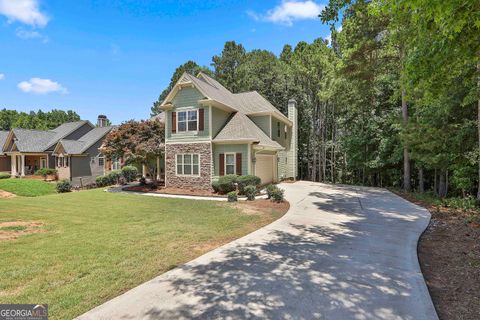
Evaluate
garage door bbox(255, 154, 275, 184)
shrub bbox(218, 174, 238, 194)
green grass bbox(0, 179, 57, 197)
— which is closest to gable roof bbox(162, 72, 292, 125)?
garage door bbox(255, 154, 275, 184)

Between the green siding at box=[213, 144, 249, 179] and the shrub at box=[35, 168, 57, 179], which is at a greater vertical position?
the green siding at box=[213, 144, 249, 179]

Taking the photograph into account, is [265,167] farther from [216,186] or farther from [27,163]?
[27,163]

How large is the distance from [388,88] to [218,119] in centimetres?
1550

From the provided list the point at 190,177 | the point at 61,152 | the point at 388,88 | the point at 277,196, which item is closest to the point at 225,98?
the point at 190,177

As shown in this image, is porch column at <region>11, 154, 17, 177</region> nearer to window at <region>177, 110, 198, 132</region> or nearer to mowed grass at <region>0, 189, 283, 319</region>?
mowed grass at <region>0, 189, 283, 319</region>

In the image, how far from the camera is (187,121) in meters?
17.7

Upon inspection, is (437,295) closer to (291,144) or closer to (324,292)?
(324,292)

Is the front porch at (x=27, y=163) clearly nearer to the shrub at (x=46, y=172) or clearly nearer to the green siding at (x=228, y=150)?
the shrub at (x=46, y=172)

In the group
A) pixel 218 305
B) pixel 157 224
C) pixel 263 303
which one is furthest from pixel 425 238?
pixel 157 224

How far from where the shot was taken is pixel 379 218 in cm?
949

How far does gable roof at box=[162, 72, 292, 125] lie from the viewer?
56.4 ft

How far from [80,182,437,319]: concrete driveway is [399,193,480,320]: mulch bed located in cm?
22

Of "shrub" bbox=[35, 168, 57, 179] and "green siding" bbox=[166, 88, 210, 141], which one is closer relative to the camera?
"green siding" bbox=[166, 88, 210, 141]

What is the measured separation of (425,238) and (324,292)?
520 cm
